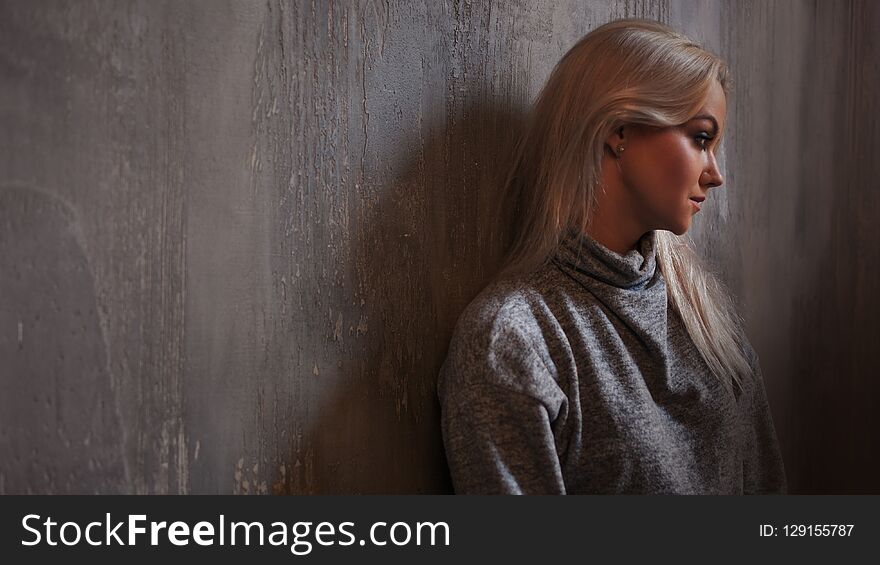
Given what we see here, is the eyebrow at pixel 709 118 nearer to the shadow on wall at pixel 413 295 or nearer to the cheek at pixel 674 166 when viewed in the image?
the cheek at pixel 674 166

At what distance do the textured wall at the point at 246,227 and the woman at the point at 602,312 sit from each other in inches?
3.7

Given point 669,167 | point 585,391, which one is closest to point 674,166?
point 669,167

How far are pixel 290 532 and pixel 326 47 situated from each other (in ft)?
1.96

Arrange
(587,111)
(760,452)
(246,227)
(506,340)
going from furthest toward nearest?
(760,452), (587,111), (506,340), (246,227)

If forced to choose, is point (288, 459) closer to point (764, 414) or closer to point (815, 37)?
point (764, 414)

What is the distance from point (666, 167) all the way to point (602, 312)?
0.23 metres

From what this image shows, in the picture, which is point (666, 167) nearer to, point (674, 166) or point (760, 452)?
point (674, 166)

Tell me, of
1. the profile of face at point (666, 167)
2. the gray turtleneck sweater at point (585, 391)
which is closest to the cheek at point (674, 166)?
the profile of face at point (666, 167)

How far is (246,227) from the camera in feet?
3.34

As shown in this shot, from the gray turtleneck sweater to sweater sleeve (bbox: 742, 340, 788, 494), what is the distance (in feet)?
0.18

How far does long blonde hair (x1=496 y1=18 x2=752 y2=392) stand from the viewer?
124cm

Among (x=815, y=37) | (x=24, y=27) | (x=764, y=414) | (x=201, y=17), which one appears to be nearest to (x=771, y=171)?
(x=815, y=37)

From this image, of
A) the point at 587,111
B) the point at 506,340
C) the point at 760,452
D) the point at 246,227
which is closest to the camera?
the point at 246,227

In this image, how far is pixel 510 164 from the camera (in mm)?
1351
